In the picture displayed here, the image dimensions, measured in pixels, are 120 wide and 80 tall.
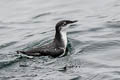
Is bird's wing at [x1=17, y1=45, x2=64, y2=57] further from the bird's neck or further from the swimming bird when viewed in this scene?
the bird's neck

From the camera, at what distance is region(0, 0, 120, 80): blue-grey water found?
1526 cm

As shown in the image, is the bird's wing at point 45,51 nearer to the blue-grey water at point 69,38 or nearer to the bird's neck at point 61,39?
the blue-grey water at point 69,38

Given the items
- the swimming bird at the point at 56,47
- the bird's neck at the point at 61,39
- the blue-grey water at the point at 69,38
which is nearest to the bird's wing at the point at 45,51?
the swimming bird at the point at 56,47

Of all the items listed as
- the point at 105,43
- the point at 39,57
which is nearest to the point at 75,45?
the point at 105,43

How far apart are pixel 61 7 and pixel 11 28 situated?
189 inches

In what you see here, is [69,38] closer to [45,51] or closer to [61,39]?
[61,39]

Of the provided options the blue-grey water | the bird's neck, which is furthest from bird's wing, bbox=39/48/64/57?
the bird's neck

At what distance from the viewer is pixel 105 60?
16.5 meters

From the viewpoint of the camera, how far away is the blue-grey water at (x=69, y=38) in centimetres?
1526

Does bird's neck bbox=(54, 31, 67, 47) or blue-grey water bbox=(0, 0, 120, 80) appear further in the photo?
bird's neck bbox=(54, 31, 67, 47)

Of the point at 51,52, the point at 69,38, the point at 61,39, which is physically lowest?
the point at 69,38

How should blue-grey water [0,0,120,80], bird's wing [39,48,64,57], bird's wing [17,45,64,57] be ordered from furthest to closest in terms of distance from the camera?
bird's wing [39,48,64,57] < bird's wing [17,45,64,57] < blue-grey water [0,0,120,80]

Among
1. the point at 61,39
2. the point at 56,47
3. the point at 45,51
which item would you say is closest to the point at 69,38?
the point at 61,39

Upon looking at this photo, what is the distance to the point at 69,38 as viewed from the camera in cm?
2034
